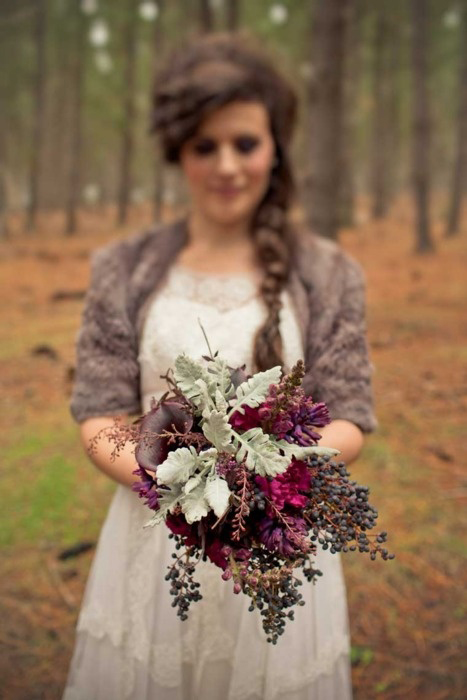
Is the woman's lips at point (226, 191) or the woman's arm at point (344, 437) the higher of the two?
the woman's lips at point (226, 191)

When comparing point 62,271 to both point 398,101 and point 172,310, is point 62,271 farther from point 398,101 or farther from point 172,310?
point 398,101

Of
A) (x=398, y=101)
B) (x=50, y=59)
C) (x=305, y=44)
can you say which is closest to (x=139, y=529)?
(x=305, y=44)

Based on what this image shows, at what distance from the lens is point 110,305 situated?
1914mm

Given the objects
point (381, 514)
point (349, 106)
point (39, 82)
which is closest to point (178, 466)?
point (381, 514)

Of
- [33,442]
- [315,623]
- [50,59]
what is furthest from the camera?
[50,59]

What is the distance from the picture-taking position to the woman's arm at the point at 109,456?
170 cm

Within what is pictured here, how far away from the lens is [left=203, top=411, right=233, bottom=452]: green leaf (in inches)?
44.2

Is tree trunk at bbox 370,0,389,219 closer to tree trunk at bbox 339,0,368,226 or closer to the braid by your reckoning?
tree trunk at bbox 339,0,368,226

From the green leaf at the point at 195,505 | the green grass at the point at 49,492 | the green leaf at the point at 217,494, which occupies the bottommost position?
the green grass at the point at 49,492

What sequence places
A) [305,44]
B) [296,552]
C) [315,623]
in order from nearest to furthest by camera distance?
[296,552], [315,623], [305,44]

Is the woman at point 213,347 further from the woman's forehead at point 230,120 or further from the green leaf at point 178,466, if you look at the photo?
the green leaf at point 178,466

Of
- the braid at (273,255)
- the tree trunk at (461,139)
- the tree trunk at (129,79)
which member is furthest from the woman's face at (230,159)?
the tree trunk at (129,79)

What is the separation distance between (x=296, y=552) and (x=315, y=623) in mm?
830

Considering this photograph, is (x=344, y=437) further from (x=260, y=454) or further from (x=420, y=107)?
(x=420, y=107)
